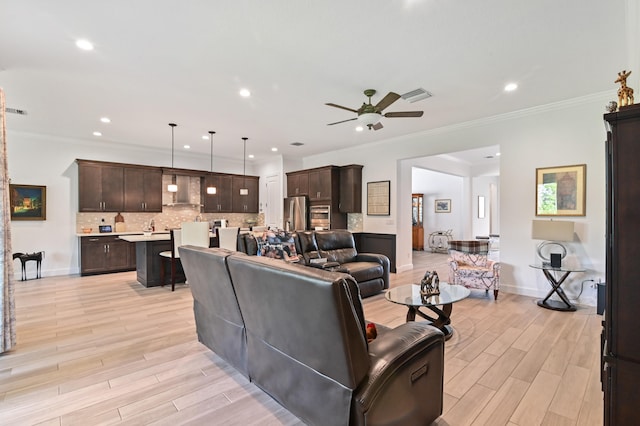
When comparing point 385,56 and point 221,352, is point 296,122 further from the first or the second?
point 221,352

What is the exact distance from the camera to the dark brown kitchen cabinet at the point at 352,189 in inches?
293

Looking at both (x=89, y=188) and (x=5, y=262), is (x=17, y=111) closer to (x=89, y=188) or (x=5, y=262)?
(x=89, y=188)

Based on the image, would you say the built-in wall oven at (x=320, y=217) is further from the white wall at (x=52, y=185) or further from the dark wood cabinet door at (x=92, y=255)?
the white wall at (x=52, y=185)

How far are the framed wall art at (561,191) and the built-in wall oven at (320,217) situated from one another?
14.0ft

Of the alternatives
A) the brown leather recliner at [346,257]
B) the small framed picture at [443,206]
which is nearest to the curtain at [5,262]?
the brown leather recliner at [346,257]

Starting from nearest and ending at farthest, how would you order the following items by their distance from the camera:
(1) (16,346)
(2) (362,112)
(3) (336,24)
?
(3) (336,24)
(1) (16,346)
(2) (362,112)

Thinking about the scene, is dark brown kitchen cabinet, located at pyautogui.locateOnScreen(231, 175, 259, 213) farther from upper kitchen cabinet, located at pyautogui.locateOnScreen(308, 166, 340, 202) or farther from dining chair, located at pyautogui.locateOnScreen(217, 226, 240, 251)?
dining chair, located at pyautogui.locateOnScreen(217, 226, 240, 251)

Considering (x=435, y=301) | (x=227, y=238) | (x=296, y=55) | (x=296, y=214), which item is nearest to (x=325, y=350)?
(x=435, y=301)

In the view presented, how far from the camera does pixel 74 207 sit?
22.2 ft

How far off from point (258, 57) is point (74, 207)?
6113mm

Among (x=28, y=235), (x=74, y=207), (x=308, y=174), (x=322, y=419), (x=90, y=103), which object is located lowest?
(x=322, y=419)

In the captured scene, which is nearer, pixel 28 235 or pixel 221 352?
pixel 221 352

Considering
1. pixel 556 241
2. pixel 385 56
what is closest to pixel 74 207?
pixel 385 56

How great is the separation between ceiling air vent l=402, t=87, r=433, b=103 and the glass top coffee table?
257 cm
